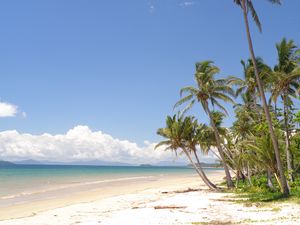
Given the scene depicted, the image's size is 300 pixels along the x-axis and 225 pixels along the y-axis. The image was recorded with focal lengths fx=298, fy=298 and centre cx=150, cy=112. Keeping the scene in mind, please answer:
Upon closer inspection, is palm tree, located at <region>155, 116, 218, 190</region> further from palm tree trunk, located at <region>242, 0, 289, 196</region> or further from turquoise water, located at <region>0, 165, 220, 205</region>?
turquoise water, located at <region>0, 165, 220, 205</region>

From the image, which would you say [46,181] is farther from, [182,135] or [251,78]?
[251,78]

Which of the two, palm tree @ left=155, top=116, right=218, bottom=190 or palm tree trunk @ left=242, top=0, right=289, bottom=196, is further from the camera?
palm tree @ left=155, top=116, right=218, bottom=190

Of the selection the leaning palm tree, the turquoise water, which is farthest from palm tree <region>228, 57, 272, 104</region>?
the turquoise water

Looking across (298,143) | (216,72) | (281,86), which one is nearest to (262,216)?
(298,143)

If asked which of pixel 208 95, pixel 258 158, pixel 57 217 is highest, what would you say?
pixel 208 95

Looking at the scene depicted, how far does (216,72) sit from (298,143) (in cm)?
681

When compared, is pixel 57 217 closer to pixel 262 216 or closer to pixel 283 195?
pixel 262 216

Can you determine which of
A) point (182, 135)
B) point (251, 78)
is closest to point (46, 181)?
point (182, 135)

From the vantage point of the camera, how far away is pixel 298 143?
Result: 17.5 meters

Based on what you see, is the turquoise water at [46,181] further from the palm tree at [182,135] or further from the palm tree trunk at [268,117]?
the palm tree trunk at [268,117]

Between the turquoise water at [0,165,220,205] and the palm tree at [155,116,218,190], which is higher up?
the palm tree at [155,116,218,190]

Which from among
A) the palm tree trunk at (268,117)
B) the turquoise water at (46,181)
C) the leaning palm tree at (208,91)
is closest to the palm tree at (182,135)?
the leaning palm tree at (208,91)

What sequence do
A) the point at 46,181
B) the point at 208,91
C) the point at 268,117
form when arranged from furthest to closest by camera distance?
1. the point at 46,181
2. the point at 208,91
3. the point at 268,117

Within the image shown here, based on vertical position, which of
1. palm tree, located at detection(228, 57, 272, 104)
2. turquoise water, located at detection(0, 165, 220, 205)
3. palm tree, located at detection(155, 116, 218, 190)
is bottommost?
turquoise water, located at detection(0, 165, 220, 205)
